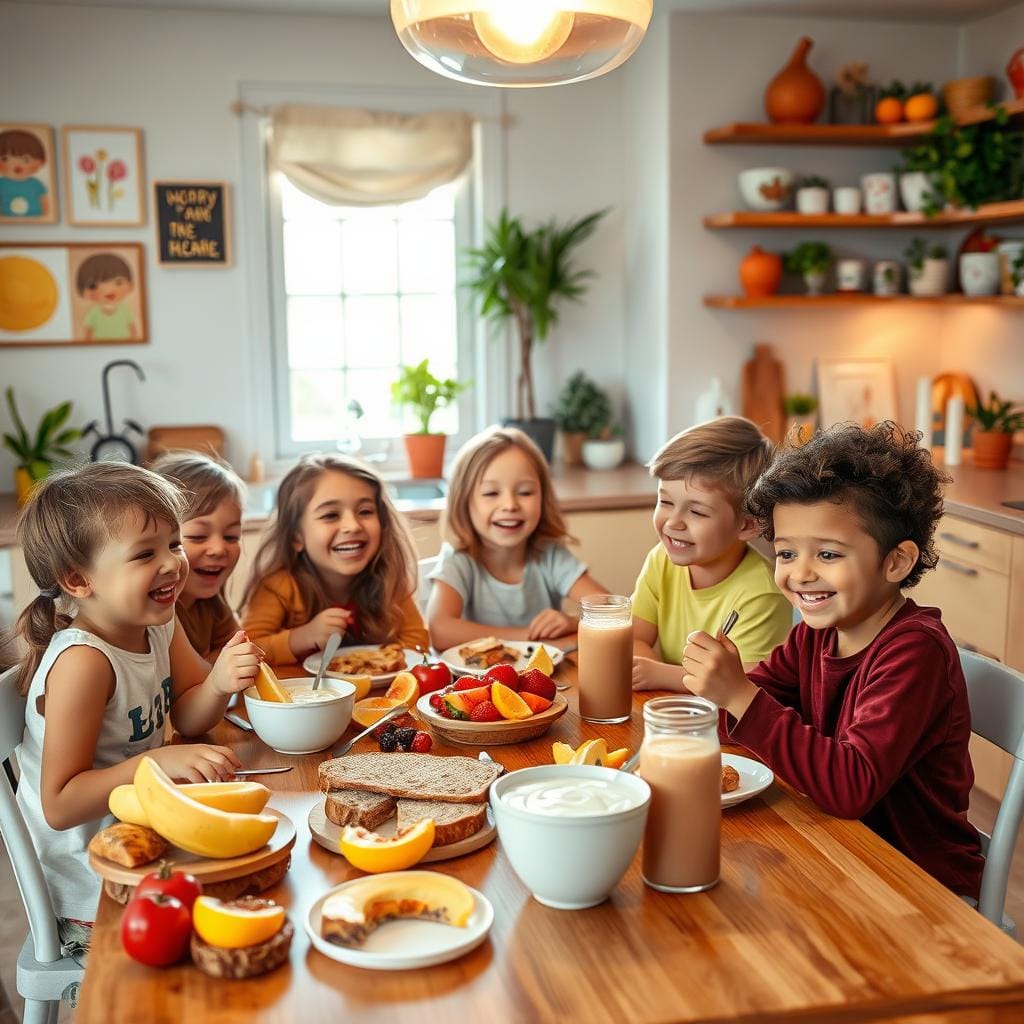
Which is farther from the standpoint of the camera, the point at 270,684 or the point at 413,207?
the point at 413,207

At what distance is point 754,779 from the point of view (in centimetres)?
136

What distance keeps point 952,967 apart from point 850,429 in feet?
2.38

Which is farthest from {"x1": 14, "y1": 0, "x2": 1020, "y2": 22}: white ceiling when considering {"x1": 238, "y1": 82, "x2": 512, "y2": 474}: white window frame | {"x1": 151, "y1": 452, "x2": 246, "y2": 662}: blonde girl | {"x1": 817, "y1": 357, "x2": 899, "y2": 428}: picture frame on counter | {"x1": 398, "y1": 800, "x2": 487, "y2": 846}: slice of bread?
{"x1": 398, "y1": 800, "x2": 487, "y2": 846}: slice of bread

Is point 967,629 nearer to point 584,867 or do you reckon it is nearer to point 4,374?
point 584,867

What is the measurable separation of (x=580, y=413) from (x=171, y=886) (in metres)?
3.27

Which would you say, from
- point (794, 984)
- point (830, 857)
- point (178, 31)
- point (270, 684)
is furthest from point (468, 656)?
point (178, 31)

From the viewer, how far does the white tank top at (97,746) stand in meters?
1.53

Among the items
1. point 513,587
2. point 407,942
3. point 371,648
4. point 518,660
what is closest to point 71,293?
point 513,587

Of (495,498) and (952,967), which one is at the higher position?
(495,498)

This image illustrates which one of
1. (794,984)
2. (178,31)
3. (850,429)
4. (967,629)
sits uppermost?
(178,31)

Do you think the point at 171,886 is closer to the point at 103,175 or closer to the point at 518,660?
the point at 518,660

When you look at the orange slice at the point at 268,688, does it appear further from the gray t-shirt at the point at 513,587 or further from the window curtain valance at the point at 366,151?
the window curtain valance at the point at 366,151

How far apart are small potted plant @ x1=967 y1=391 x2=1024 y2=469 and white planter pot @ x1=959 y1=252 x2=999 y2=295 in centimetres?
35

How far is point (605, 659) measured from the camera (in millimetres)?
1629
